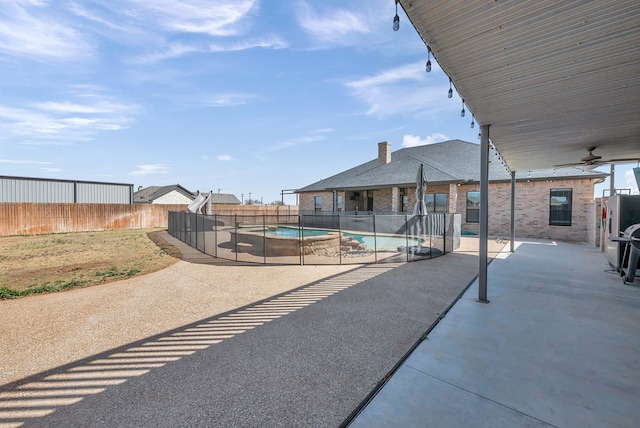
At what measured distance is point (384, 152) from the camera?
24188 millimetres

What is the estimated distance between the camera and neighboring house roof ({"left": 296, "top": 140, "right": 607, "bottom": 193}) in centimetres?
1545

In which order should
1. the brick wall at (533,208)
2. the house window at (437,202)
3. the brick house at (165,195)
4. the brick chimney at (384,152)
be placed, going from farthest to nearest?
the brick house at (165,195)
the brick chimney at (384,152)
the house window at (437,202)
the brick wall at (533,208)

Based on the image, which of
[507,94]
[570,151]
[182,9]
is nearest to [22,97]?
[182,9]

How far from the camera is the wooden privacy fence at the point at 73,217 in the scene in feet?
58.0

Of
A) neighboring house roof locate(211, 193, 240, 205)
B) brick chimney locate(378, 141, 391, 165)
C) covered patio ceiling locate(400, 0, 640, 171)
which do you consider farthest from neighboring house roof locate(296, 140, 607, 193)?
neighboring house roof locate(211, 193, 240, 205)

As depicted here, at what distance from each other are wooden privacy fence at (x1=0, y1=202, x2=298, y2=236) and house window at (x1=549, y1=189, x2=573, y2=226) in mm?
29057

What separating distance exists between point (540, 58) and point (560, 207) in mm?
15004

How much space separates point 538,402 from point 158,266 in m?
8.87

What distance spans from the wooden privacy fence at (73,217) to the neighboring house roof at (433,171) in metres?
13.8

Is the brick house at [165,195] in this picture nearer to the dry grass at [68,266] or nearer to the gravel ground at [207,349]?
the dry grass at [68,266]

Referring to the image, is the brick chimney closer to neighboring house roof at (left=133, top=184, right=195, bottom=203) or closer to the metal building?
the metal building

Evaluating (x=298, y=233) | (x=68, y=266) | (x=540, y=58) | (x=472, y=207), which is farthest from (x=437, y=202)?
(x=68, y=266)

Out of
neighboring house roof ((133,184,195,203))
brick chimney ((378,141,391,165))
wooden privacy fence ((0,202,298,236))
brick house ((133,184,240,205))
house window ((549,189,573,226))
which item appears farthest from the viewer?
neighboring house roof ((133,184,195,203))

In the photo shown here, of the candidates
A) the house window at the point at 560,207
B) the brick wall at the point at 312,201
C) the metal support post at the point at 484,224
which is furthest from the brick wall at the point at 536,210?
the metal support post at the point at 484,224
